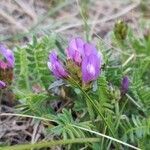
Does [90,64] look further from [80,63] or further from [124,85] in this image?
[124,85]

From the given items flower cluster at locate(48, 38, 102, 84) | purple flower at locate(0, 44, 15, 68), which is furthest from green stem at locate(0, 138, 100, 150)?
purple flower at locate(0, 44, 15, 68)

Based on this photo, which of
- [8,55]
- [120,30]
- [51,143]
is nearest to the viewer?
[51,143]

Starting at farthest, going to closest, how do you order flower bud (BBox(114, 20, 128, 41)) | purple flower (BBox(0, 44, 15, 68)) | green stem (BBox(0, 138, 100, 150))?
flower bud (BBox(114, 20, 128, 41))
purple flower (BBox(0, 44, 15, 68))
green stem (BBox(0, 138, 100, 150))

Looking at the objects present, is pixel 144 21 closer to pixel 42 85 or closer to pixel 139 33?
pixel 139 33

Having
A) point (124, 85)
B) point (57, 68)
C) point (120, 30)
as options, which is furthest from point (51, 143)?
point (120, 30)

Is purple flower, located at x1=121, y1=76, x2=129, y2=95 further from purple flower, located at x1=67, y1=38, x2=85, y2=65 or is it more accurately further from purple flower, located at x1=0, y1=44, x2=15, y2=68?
purple flower, located at x1=0, y1=44, x2=15, y2=68

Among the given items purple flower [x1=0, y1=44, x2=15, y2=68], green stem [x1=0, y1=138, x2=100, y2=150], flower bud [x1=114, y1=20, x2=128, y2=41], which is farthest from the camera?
flower bud [x1=114, y1=20, x2=128, y2=41]

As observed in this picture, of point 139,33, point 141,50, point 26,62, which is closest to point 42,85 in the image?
point 26,62
